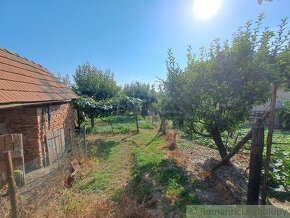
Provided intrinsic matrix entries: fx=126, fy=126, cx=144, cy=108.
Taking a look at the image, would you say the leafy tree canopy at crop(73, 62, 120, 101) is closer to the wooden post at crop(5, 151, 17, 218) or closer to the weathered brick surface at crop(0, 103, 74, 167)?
the weathered brick surface at crop(0, 103, 74, 167)

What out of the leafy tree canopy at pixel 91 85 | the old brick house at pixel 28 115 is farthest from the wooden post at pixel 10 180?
the leafy tree canopy at pixel 91 85

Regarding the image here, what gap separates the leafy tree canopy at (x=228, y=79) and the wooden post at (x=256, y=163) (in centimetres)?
130

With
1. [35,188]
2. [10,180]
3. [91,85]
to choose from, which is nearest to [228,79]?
[10,180]

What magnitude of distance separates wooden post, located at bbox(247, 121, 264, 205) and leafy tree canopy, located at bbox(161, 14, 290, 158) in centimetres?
130

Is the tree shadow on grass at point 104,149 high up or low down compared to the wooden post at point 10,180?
down

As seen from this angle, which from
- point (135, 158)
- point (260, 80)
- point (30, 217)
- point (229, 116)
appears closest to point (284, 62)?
point (260, 80)

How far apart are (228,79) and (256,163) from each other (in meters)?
2.20

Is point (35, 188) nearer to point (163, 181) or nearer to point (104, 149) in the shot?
point (163, 181)

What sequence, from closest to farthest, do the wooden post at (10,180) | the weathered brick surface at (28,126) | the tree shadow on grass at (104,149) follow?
the wooden post at (10,180), the weathered brick surface at (28,126), the tree shadow on grass at (104,149)

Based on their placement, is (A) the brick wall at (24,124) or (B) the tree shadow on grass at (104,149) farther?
(B) the tree shadow on grass at (104,149)

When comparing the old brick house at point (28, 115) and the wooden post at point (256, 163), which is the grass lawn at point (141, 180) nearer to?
the wooden post at point (256, 163)

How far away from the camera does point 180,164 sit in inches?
190

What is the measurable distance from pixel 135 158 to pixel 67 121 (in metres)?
3.89

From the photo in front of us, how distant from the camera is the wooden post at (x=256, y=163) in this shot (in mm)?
2364
